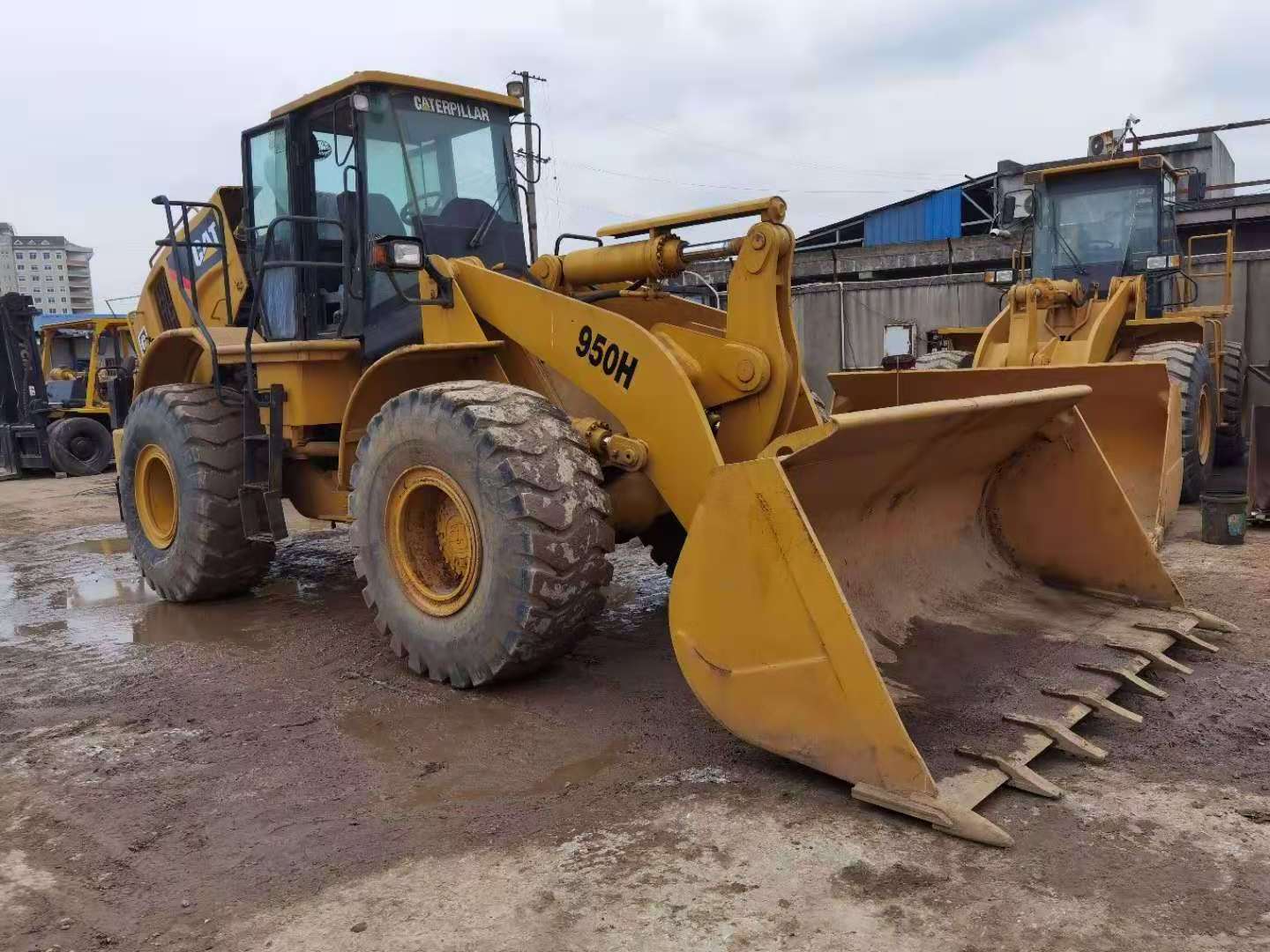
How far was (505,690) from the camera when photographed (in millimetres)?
4246

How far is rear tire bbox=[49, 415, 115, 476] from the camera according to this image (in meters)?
16.1

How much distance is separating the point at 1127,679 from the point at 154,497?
552 cm

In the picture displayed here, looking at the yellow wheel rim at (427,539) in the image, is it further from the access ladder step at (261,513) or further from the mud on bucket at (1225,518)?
the mud on bucket at (1225,518)

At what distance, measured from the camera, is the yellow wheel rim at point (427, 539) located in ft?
14.3

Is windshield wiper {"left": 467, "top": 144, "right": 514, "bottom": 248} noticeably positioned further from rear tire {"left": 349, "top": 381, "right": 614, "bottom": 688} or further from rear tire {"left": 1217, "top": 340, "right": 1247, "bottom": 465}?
rear tire {"left": 1217, "top": 340, "right": 1247, "bottom": 465}

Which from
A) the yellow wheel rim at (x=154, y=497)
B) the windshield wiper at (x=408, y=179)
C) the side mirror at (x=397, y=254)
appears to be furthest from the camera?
the yellow wheel rim at (x=154, y=497)

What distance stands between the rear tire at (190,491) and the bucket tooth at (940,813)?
398 cm

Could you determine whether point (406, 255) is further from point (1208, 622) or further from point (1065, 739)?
point (1208, 622)

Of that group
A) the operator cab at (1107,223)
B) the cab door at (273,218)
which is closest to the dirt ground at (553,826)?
the cab door at (273,218)

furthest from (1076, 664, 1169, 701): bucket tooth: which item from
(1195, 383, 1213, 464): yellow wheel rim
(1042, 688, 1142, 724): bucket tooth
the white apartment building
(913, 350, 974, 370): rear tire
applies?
the white apartment building

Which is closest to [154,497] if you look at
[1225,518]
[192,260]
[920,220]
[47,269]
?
[192,260]

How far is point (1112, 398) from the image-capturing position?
5.85 metres

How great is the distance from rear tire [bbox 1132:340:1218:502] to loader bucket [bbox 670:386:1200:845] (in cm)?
430

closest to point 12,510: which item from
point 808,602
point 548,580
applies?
point 548,580
